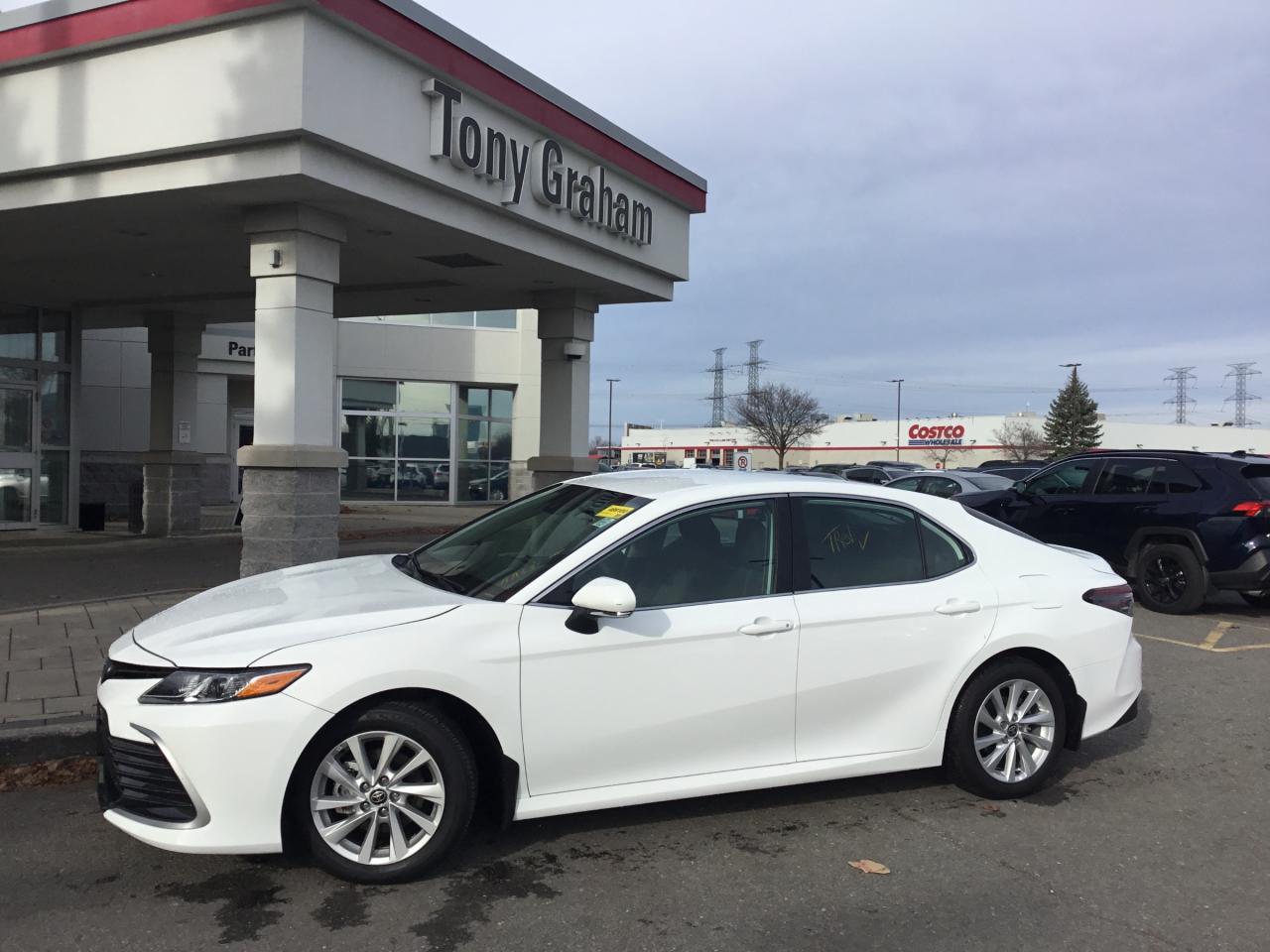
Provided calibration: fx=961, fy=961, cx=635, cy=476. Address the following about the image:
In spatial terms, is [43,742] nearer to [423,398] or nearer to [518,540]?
[518,540]

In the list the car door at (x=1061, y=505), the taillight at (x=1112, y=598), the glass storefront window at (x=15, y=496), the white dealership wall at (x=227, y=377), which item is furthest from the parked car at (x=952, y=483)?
the glass storefront window at (x=15, y=496)

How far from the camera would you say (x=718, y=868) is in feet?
12.6

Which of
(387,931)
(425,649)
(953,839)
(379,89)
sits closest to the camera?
(387,931)

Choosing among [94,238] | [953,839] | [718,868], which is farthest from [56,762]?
[94,238]

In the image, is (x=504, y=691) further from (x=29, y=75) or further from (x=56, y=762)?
(x=29, y=75)

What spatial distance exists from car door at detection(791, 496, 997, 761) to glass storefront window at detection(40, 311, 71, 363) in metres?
15.7

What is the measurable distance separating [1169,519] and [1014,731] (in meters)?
6.56

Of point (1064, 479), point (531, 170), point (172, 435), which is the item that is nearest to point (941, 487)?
point (1064, 479)

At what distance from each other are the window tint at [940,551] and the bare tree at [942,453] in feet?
261

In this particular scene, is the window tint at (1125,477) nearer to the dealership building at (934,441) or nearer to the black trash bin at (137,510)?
the black trash bin at (137,510)

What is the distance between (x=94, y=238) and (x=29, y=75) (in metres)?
2.19

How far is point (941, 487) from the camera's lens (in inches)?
567

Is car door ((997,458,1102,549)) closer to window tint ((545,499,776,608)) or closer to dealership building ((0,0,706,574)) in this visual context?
dealership building ((0,0,706,574))

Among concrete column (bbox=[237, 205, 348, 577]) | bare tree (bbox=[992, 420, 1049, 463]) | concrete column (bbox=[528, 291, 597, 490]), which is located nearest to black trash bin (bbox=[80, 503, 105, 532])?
concrete column (bbox=[528, 291, 597, 490])
